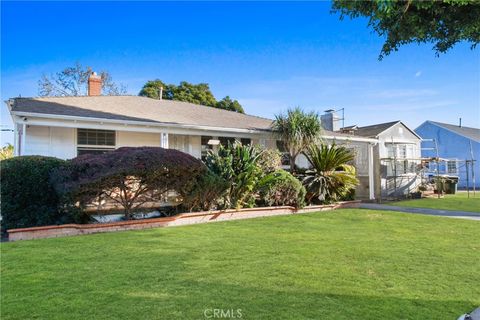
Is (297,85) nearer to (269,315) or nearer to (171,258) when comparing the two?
(171,258)

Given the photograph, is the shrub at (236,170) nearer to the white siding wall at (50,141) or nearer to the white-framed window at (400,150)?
the white siding wall at (50,141)

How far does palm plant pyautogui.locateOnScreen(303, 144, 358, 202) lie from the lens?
13.4 metres

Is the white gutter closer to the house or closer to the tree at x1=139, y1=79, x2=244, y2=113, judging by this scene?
the house

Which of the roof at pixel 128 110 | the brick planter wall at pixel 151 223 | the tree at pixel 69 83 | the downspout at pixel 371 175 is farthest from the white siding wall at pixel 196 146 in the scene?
the tree at pixel 69 83

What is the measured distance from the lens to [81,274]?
15.4 feet

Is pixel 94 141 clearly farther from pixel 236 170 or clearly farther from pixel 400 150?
pixel 400 150

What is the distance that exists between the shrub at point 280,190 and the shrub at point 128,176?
9.81ft

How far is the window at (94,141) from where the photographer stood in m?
12.1

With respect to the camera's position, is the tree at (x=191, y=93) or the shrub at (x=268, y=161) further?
Answer: the tree at (x=191, y=93)

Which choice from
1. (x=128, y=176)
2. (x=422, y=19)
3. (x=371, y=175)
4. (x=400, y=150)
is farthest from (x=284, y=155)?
(x=400, y=150)

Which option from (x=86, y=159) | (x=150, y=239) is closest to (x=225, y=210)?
(x=150, y=239)

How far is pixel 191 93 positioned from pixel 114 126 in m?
23.0

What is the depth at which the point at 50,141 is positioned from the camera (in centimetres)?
1145

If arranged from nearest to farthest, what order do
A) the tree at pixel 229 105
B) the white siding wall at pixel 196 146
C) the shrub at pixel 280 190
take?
the shrub at pixel 280 190 → the white siding wall at pixel 196 146 → the tree at pixel 229 105
